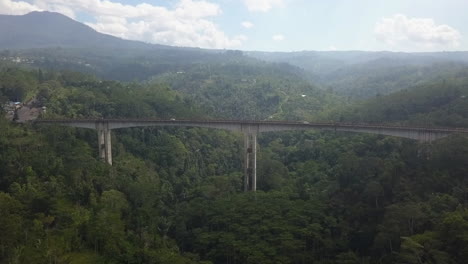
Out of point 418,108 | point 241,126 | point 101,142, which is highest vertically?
point 418,108

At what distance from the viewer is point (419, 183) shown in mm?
36781

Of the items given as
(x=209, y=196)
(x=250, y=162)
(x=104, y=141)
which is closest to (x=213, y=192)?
(x=209, y=196)

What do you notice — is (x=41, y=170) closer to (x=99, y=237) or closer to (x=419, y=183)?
(x=99, y=237)

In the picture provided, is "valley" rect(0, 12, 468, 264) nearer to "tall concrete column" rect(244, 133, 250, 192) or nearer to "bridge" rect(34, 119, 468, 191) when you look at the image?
"bridge" rect(34, 119, 468, 191)

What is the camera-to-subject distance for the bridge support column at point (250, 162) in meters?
50.0

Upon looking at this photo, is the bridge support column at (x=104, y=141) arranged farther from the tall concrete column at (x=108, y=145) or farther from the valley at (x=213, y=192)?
the valley at (x=213, y=192)

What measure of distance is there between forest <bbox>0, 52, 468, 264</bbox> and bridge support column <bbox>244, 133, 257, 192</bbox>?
132cm

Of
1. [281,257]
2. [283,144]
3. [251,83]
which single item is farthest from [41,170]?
[251,83]

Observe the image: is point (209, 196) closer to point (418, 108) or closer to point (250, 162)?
point (250, 162)

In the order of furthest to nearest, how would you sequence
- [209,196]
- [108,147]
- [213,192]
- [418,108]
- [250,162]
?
[418,108]
[250,162]
[108,147]
[213,192]
[209,196]

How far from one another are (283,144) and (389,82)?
8942 centimetres

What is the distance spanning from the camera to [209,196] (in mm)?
44125

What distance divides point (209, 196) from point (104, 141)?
1465 cm

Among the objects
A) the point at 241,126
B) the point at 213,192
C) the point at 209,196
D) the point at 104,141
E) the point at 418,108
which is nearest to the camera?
the point at 209,196
